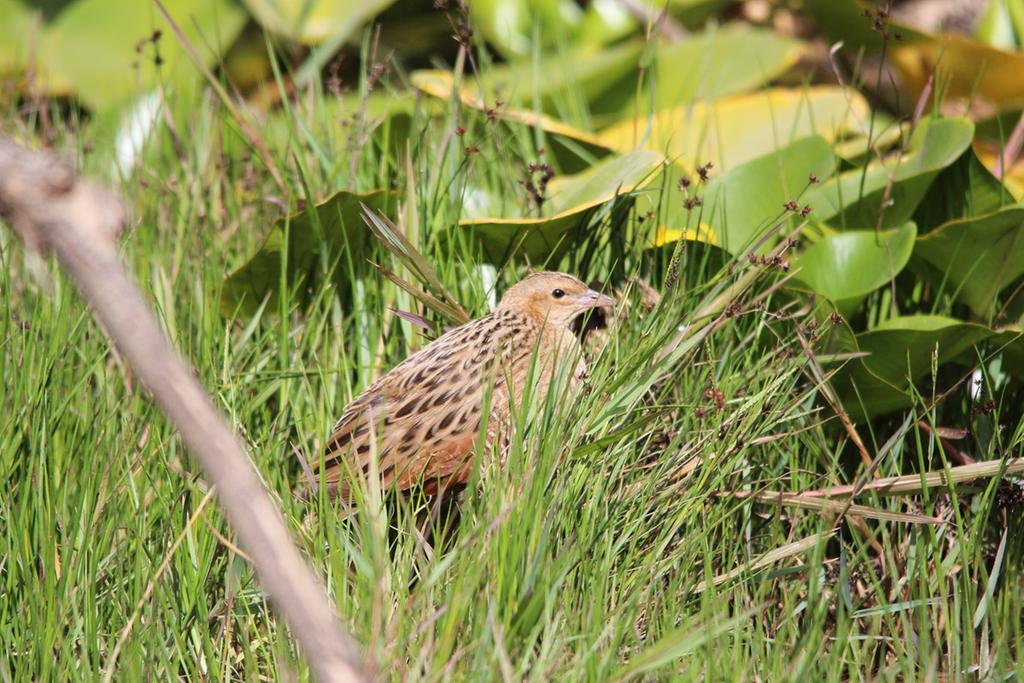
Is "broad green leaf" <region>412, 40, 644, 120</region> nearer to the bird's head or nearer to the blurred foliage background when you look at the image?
the blurred foliage background

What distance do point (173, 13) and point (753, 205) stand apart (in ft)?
11.2

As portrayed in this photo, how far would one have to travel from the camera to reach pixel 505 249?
4039mm

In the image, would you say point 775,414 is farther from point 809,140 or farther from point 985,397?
point 809,140

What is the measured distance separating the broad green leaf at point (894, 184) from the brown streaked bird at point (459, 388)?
3.33 feet

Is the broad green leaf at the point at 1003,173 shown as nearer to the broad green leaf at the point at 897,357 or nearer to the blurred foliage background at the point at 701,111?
the blurred foliage background at the point at 701,111

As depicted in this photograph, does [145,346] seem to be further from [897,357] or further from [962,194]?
[962,194]

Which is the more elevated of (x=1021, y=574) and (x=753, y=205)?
(x=753, y=205)

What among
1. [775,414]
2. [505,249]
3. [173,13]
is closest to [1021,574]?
[775,414]

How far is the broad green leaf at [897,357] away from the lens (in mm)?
3660

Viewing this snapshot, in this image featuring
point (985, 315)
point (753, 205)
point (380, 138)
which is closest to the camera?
point (985, 315)

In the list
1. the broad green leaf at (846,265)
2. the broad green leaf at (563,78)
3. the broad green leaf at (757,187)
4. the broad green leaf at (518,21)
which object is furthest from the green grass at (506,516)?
the broad green leaf at (518,21)

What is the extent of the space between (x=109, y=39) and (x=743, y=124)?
3.33 metres

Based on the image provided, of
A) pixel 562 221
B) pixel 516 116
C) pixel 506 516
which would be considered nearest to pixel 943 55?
pixel 516 116

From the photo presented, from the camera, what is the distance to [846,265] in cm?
397
